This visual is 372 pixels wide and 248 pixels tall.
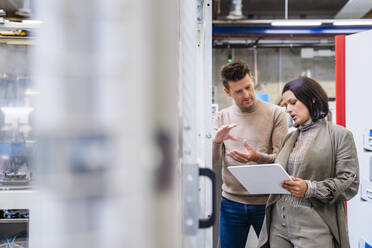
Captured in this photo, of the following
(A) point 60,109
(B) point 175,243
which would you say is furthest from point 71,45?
(B) point 175,243

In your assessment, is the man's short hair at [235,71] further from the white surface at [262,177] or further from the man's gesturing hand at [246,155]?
the white surface at [262,177]

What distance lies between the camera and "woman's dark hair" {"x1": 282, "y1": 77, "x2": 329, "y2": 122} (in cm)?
158

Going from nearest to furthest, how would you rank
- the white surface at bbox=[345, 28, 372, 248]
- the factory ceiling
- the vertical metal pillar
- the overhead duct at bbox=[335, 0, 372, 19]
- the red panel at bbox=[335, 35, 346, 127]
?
the vertical metal pillar < the white surface at bbox=[345, 28, 372, 248] < the red panel at bbox=[335, 35, 346, 127] < the overhead duct at bbox=[335, 0, 372, 19] < the factory ceiling

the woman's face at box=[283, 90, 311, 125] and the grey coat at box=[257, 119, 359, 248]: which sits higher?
the woman's face at box=[283, 90, 311, 125]

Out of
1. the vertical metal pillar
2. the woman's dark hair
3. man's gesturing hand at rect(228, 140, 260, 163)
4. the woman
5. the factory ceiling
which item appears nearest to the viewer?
the vertical metal pillar

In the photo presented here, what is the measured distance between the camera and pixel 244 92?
79.7 inches

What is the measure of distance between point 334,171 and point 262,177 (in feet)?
1.07

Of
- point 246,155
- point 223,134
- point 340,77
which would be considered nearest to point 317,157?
point 246,155

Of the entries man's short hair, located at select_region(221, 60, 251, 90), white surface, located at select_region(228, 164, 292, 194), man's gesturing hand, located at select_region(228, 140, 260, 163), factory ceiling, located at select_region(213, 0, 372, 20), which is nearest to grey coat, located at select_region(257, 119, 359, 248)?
white surface, located at select_region(228, 164, 292, 194)

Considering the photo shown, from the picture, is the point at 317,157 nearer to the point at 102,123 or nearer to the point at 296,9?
the point at 102,123

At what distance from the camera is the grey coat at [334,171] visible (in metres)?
1.45

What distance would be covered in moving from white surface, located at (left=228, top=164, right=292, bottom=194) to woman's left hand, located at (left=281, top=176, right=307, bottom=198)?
0.03 meters

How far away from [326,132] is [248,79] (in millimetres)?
665

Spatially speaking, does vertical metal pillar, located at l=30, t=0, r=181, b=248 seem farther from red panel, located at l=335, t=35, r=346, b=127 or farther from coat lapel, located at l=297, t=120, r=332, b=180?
red panel, located at l=335, t=35, r=346, b=127
